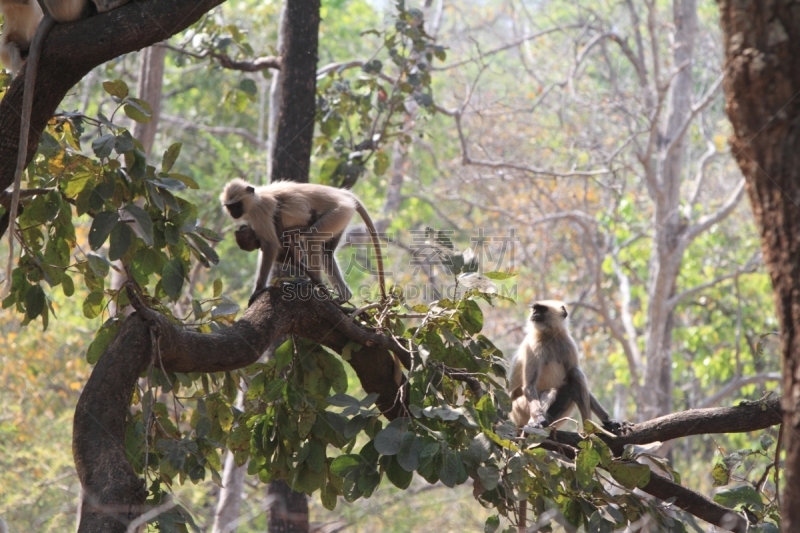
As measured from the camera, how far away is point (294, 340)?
303cm

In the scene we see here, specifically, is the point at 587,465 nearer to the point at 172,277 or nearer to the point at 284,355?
the point at 284,355

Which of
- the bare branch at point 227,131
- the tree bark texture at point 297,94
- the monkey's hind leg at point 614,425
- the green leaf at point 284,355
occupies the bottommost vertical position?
the monkey's hind leg at point 614,425

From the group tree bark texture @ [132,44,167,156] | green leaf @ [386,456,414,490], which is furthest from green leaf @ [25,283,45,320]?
tree bark texture @ [132,44,167,156]

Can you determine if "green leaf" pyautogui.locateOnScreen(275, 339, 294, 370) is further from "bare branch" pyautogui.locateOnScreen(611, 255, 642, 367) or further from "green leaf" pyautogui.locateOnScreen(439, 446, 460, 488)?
"bare branch" pyautogui.locateOnScreen(611, 255, 642, 367)

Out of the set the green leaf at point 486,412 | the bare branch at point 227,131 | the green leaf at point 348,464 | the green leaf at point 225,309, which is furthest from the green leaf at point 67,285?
the bare branch at point 227,131

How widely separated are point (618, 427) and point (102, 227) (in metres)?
2.03

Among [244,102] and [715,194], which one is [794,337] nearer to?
[244,102]

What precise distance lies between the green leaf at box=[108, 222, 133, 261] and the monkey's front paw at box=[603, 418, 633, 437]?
1.76 metres

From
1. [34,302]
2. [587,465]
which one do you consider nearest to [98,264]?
[34,302]

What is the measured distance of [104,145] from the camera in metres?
2.58

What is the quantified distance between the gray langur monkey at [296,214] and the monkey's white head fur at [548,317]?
95 cm

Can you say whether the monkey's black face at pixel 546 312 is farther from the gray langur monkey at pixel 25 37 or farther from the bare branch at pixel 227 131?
the bare branch at pixel 227 131

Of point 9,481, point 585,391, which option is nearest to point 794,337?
point 585,391

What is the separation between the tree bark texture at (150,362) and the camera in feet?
6.29
